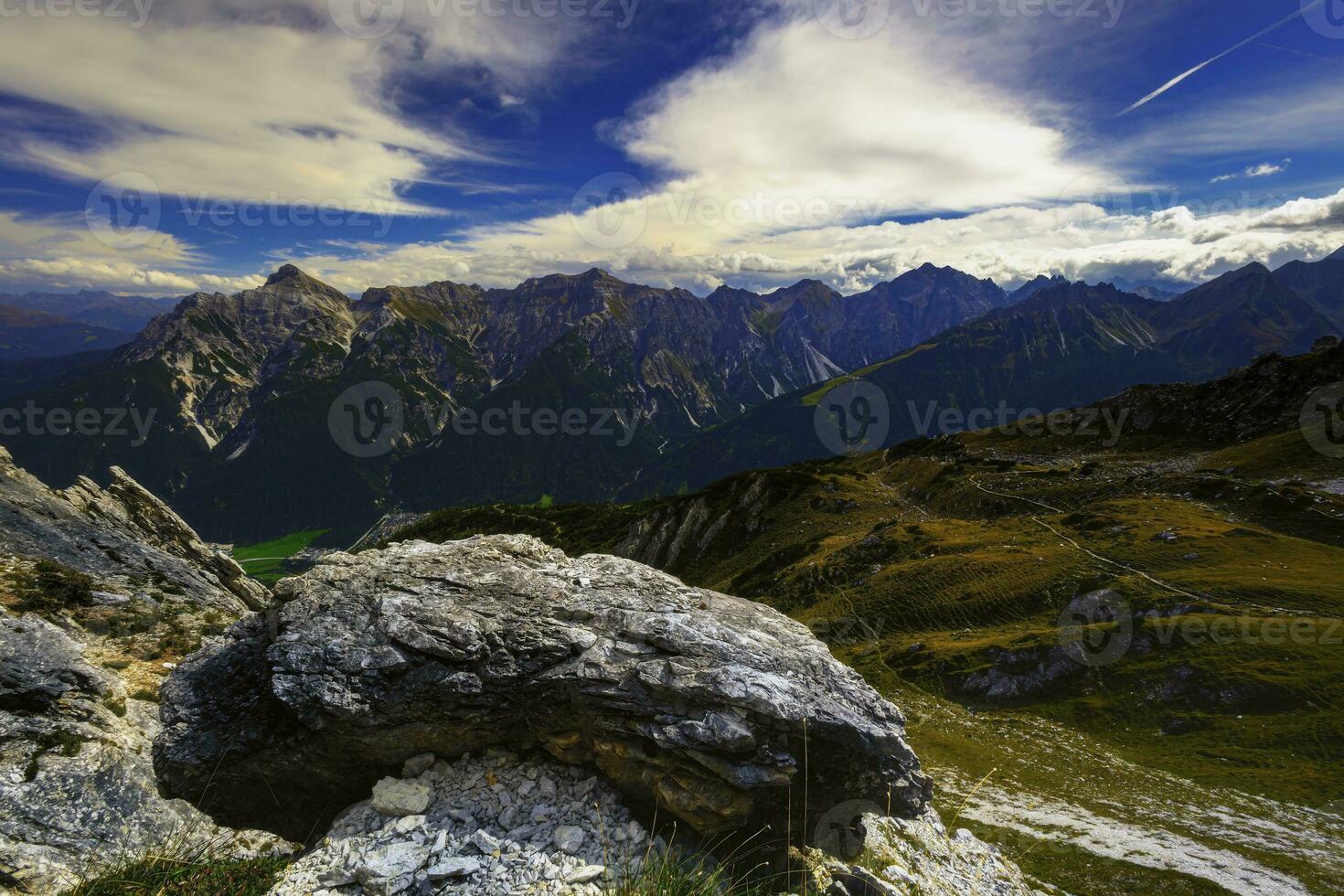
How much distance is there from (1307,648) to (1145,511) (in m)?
30.6

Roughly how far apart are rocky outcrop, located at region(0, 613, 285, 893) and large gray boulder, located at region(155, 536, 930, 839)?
0.71m

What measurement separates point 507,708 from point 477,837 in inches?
120

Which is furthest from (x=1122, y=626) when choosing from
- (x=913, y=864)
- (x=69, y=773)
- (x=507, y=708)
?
(x=69, y=773)

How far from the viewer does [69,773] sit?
460 inches

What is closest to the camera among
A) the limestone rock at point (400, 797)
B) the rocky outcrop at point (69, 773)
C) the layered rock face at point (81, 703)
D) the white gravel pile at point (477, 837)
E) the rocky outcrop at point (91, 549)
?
the rocky outcrop at point (69, 773)

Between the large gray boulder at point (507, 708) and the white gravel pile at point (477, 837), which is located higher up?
the large gray boulder at point (507, 708)

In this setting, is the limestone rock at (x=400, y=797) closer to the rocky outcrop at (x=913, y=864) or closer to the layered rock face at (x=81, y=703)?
the layered rock face at (x=81, y=703)

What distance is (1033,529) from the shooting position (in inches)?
2894

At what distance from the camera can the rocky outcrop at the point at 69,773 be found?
10.2 m

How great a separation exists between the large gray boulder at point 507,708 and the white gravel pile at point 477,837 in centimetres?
63

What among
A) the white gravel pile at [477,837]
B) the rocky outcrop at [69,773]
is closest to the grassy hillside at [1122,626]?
the white gravel pile at [477,837]

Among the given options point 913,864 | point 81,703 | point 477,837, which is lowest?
point 913,864

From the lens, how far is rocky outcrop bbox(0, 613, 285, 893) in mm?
10234

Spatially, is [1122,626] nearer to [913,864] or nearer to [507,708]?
[913,864]
